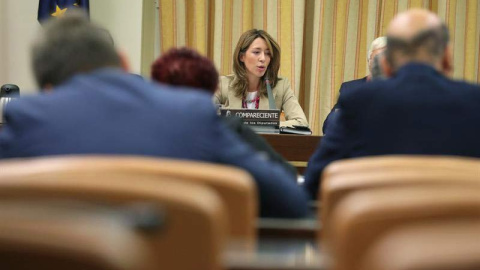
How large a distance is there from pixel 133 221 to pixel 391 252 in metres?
0.31

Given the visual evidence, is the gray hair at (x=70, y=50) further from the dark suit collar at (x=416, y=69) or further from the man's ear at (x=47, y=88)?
the dark suit collar at (x=416, y=69)

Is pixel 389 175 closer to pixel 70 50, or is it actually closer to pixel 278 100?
pixel 70 50

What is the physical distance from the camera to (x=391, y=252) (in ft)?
2.79

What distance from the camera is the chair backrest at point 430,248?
0.78 meters

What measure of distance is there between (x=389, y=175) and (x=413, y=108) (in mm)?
805

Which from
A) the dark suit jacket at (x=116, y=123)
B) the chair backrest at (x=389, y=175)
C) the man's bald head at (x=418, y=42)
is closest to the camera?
the chair backrest at (x=389, y=175)

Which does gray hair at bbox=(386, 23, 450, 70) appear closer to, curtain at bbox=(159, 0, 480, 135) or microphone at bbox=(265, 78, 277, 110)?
A: microphone at bbox=(265, 78, 277, 110)

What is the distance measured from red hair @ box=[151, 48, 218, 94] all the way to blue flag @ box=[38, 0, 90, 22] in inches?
150

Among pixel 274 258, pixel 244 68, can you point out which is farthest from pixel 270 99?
pixel 274 258

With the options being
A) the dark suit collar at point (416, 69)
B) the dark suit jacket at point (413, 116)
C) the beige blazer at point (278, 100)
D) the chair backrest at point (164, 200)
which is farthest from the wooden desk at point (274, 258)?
the beige blazer at point (278, 100)

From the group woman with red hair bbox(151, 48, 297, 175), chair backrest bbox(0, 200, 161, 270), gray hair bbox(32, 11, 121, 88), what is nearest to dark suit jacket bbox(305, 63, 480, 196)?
woman with red hair bbox(151, 48, 297, 175)

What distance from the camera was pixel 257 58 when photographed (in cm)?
504

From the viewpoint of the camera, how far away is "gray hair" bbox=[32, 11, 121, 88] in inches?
71.2

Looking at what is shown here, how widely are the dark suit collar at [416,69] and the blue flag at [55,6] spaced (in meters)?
4.12
